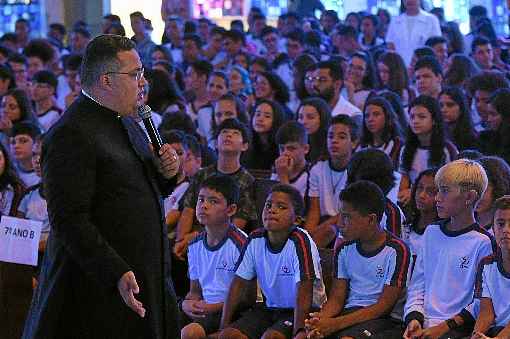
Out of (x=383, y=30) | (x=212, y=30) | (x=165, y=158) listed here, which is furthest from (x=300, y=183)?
(x=383, y=30)

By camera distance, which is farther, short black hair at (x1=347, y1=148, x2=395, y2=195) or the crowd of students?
short black hair at (x1=347, y1=148, x2=395, y2=195)

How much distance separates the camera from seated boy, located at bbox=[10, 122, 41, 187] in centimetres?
774

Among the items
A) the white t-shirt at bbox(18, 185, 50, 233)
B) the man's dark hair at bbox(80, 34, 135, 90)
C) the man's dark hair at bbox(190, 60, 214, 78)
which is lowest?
the white t-shirt at bbox(18, 185, 50, 233)

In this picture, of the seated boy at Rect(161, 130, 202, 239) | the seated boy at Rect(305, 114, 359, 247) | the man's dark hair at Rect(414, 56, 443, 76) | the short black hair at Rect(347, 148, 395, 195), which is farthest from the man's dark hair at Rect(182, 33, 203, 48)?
the short black hair at Rect(347, 148, 395, 195)

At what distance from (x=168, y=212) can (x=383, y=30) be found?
26.6 ft

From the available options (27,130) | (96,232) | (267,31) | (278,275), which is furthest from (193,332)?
(267,31)

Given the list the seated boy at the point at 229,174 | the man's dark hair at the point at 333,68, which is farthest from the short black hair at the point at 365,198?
the man's dark hair at the point at 333,68

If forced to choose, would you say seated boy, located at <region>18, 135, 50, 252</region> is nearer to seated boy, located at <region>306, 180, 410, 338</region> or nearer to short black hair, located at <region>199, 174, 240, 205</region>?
short black hair, located at <region>199, 174, 240, 205</region>

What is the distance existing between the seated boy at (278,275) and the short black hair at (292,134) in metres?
1.39

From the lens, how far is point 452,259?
16.2 feet

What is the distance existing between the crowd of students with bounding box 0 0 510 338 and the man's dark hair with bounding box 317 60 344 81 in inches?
0.6

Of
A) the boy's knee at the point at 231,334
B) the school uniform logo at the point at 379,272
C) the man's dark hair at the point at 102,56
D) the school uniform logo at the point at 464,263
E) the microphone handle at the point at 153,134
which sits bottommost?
the boy's knee at the point at 231,334

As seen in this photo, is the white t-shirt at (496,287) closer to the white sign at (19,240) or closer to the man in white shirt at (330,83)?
the white sign at (19,240)

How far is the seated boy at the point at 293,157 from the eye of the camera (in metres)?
6.86
